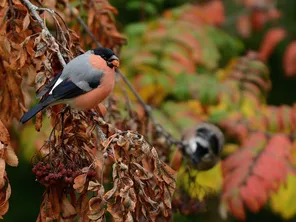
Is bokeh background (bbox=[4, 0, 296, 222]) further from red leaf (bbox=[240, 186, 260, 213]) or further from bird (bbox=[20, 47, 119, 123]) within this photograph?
bird (bbox=[20, 47, 119, 123])

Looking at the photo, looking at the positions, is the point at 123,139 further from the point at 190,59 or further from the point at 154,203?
the point at 190,59

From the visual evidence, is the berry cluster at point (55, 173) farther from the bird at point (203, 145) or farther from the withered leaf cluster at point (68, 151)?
the bird at point (203, 145)

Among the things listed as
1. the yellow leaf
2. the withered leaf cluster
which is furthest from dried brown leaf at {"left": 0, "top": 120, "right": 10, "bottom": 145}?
the yellow leaf

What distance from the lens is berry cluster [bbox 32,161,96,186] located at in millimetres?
2148

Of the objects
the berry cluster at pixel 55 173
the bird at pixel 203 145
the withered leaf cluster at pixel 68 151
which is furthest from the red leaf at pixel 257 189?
the berry cluster at pixel 55 173

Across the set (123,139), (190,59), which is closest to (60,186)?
(123,139)

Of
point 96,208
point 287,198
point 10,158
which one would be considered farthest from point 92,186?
point 287,198

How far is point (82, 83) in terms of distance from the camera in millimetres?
2451

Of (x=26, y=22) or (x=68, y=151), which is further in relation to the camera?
(x=26, y=22)

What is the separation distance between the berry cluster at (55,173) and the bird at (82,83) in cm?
20

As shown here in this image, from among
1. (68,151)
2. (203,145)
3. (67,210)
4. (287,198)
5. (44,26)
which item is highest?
(44,26)

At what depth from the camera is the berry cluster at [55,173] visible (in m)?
2.15

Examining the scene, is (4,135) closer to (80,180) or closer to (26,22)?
(80,180)

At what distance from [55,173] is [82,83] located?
404 mm
